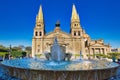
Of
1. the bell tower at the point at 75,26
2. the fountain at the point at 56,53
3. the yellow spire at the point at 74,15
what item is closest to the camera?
the fountain at the point at 56,53

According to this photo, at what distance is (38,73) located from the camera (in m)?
9.01

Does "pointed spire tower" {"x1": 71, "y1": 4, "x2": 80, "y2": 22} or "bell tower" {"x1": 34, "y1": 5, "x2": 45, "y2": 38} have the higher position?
"pointed spire tower" {"x1": 71, "y1": 4, "x2": 80, "y2": 22}

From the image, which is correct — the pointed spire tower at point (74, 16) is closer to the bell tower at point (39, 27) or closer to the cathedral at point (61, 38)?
the cathedral at point (61, 38)

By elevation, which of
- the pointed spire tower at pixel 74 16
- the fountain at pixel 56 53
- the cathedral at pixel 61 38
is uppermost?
the pointed spire tower at pixel 74 16

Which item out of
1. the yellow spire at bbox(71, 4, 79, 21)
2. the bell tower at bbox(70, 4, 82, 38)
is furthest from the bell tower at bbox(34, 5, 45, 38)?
the yellow spire at bbox(71, 4, 79, 21)

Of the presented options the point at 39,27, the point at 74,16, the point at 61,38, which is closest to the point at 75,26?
the point at 74,16

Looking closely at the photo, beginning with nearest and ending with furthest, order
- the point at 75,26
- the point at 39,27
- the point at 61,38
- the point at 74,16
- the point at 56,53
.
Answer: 1. the point at 56,53
2. the point at 61,38
3. the point at 39,27
4. the point at 75,26
5. the point at 74,16

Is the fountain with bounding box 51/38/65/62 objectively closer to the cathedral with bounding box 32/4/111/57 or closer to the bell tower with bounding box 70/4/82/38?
the cathedral with bounding box 32/4/111/57

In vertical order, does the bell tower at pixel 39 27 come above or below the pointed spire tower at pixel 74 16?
below

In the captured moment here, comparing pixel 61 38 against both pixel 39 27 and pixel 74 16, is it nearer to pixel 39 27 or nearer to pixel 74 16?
pixel 39 27

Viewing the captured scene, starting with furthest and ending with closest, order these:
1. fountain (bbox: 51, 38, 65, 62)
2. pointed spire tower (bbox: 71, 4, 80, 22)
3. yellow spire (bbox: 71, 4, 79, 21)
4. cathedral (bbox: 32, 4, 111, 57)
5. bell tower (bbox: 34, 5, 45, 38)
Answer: yellow spire (bbox: 71, 4, 79, 21) < pointed spire tower (bbox: 71, 4, 80, 22) < bell tower (bbox: 34, 5, 45, 38) < cathedral (bbox: 32, 4, 111, 57) < fountain (bbox: 51, 38, 65, 62)

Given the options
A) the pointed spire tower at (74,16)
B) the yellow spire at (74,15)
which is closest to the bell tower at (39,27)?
the pointed spire tower at (74,16)

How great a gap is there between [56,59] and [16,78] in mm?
6712

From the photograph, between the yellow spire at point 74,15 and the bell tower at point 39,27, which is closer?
the bell tower at point 39,27
